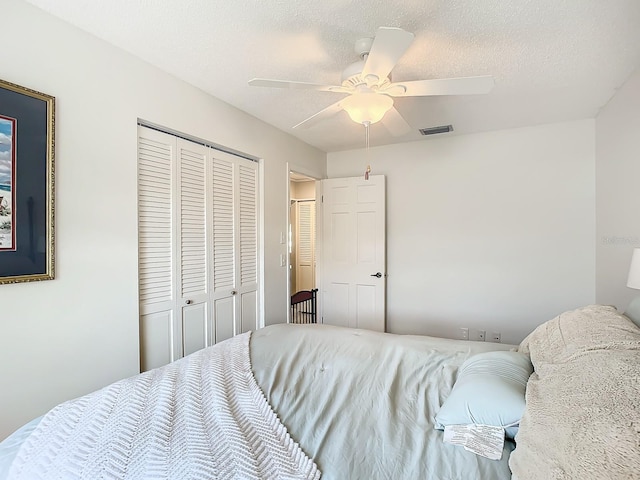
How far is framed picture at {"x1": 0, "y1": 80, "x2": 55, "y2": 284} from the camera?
56.4 inches

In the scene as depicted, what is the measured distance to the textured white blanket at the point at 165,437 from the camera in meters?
0.87

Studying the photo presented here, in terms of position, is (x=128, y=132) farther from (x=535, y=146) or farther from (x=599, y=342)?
(x=535, y=146)

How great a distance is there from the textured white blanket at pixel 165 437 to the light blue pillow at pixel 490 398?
50cm

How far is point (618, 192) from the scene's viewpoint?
2396 millimetres

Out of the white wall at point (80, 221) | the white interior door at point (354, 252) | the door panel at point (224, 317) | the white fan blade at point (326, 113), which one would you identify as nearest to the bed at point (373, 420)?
the white wall at point (80, 221)

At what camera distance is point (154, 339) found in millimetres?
2141

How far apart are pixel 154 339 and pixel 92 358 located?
403mm

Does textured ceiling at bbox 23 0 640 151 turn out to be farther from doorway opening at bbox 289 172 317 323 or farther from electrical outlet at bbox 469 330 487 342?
doorway opening at bbox 289 172 317 323

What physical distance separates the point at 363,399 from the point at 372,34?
175cm

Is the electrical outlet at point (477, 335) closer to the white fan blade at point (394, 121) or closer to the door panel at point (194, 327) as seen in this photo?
the white fan blade at point (394, 121)

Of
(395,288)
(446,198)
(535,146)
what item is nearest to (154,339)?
(395,288)

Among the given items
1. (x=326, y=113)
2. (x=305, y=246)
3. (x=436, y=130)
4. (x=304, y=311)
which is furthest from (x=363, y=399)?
(x=305, y=246)

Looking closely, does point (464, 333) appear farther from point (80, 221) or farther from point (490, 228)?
point (80, 221)

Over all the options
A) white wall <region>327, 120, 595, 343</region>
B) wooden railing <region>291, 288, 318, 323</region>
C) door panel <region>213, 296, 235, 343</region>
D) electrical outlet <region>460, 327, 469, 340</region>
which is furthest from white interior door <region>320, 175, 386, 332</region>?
Answer: door panel <region>213, 296, 235, 343</region>
